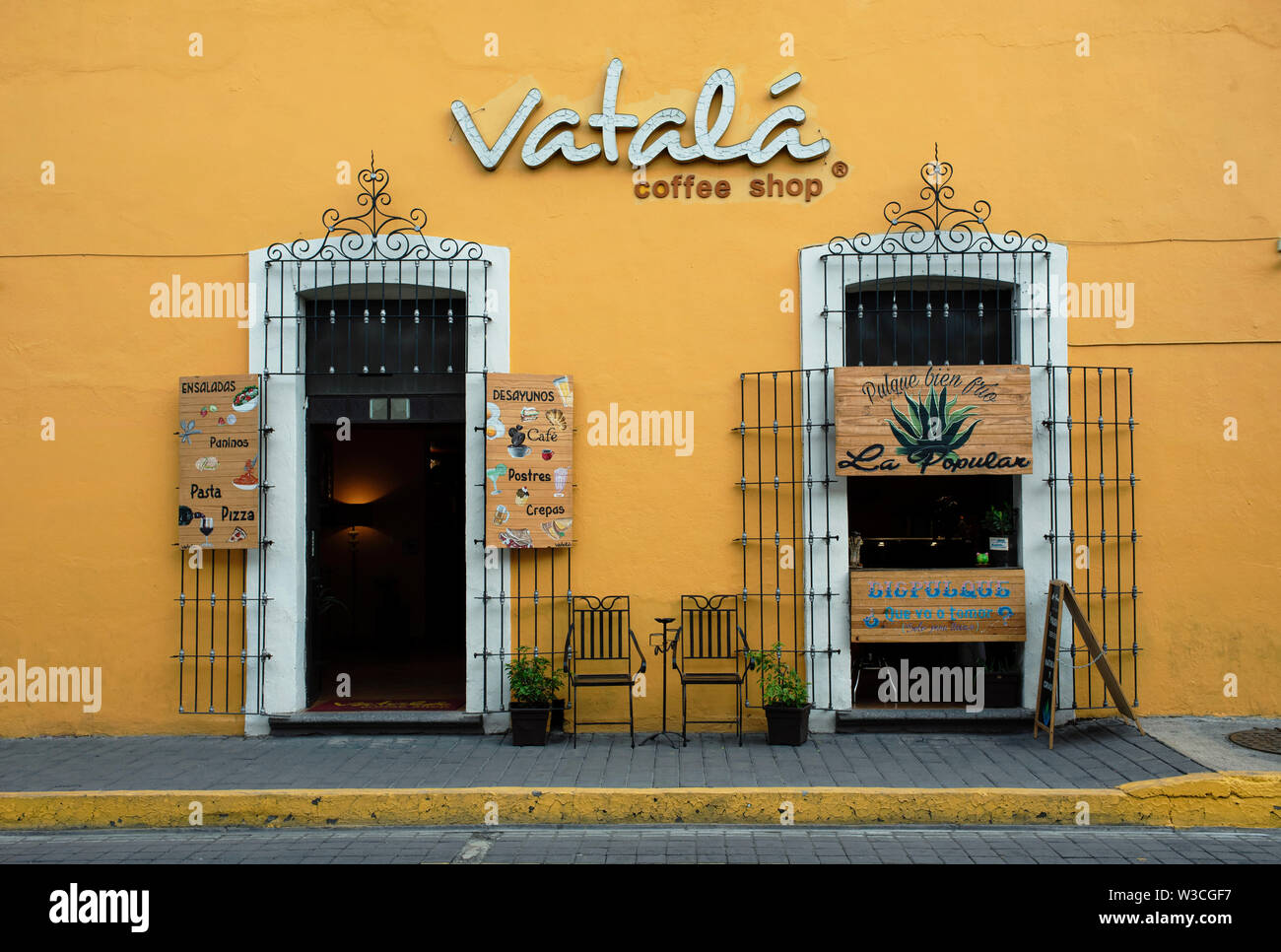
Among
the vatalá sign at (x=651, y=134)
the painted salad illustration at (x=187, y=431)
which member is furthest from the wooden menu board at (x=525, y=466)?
the painted salad illustration at (x=187, y=431)

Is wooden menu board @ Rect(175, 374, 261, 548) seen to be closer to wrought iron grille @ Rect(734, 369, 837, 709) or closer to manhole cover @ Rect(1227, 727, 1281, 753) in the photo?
wrought iron grille @ Rect(734, 369, 837, 709)

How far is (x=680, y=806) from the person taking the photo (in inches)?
242

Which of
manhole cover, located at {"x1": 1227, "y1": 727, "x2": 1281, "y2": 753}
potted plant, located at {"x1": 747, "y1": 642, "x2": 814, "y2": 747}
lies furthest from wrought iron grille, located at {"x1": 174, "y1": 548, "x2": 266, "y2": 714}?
manhole cover, located at {"x1": 1227, "y1": 727, "x2": 1281, "y2": 753}

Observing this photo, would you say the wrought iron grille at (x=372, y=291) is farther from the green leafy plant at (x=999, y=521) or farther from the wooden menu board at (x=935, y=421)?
the green leafy plant at (x=999, y=521)

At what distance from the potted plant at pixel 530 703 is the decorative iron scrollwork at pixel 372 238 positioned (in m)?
3.41

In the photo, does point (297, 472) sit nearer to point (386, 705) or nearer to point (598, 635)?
point (386, 705)

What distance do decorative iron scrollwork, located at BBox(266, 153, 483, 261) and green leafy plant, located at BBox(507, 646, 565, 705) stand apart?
3349 millimetres

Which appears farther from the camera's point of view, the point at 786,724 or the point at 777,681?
the point at 777,681

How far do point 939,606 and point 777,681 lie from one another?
1.51 m

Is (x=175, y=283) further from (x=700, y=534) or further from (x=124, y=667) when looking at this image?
(x=700, y=534)

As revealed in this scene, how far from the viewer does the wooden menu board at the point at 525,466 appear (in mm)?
7852

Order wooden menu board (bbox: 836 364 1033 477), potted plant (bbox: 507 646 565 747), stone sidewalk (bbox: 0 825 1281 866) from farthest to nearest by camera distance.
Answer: wooden menu board (bbox: 836 364 1033 477), potted plant (bbox: 507 646 565 747), stone sidewalk (bbox: 0 825 1281 866)

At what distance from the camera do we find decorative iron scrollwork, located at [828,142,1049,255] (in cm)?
800

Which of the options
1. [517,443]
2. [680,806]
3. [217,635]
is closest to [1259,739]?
[680,806]
